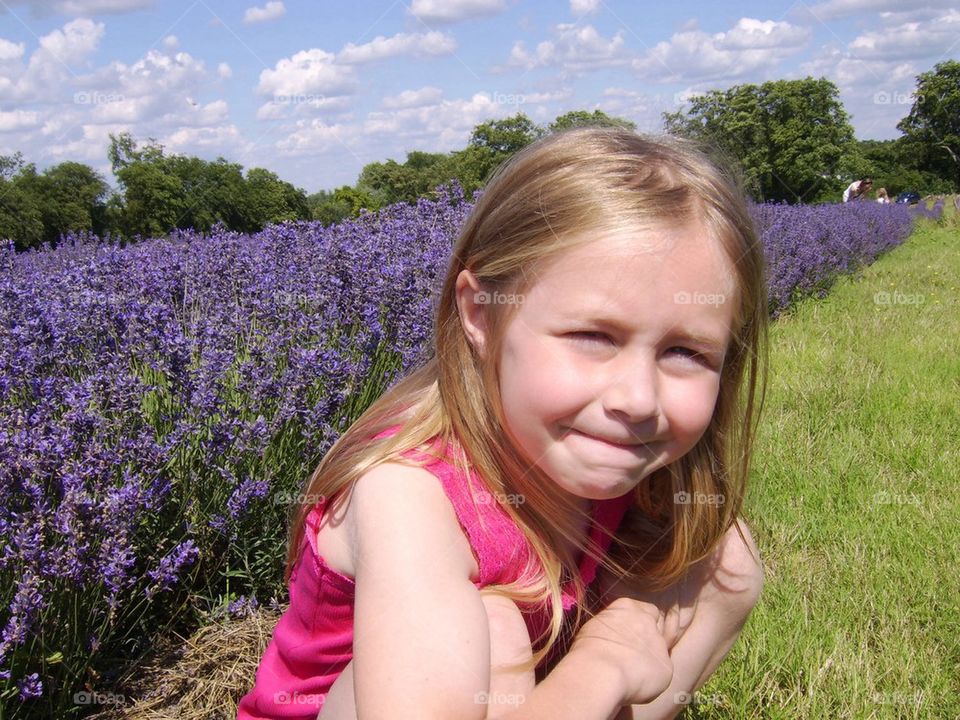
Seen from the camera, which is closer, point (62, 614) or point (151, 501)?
point (62, 614)

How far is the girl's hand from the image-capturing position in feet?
4.72

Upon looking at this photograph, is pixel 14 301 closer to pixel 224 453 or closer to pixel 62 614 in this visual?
pixel 224 453

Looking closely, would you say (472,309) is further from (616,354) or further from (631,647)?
(631,647)

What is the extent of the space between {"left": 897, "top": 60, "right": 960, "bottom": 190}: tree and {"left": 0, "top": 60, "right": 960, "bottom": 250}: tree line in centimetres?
7

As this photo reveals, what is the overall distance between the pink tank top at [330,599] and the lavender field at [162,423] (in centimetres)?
44

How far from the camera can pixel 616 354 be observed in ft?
4.23

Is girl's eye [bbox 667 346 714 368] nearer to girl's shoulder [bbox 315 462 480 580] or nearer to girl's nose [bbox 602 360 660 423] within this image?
girl's nose [bbox 602 360 660 423]

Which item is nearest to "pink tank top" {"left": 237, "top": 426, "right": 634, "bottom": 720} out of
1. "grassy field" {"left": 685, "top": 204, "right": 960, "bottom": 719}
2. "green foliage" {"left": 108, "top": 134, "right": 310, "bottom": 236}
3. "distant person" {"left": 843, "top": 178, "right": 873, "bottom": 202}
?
"grassy field" {"left": 685, "top": 204, "right": 960, "bottom": 719}

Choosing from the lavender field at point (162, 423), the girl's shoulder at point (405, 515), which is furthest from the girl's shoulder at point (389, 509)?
the lavender field at point (162, 423)

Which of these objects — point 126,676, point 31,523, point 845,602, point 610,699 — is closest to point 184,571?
point 126,676

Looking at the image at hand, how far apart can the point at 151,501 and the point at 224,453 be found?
9.5 inches

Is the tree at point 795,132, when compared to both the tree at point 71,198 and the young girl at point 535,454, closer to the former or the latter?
the tree at point 71,198

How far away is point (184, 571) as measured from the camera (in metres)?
2.36

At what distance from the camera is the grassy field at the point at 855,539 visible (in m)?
2.19
